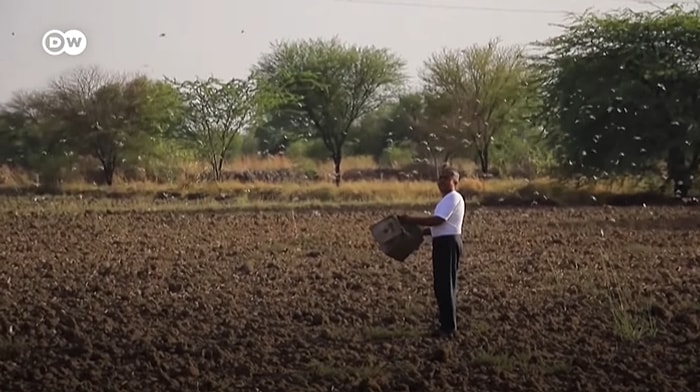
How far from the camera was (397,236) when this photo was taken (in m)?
9.05

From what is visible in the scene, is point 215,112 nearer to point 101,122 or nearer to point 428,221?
point 101,122

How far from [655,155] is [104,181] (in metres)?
18.3

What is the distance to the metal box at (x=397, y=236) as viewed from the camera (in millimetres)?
9031

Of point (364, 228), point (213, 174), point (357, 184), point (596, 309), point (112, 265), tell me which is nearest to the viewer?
point (596, 309)

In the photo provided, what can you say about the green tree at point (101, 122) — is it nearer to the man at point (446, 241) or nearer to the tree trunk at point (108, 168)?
the tree trunk at point (108, 168)

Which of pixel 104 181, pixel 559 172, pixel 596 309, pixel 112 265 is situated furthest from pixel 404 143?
pixel 596 309

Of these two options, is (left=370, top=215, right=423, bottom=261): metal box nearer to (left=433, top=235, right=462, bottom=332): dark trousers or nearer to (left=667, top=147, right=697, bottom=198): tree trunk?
(left=433, top=235, right=462, bottom=332): dark trousers

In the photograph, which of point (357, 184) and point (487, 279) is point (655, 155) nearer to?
point (357, 184)

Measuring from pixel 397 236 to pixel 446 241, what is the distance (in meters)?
0.46

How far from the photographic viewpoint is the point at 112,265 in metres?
13.9

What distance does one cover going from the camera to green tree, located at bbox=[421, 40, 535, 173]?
128 feet

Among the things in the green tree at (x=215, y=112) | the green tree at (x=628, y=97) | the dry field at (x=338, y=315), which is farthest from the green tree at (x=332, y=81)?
the dry field at (x=338, y=315)

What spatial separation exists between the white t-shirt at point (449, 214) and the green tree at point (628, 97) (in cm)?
2004

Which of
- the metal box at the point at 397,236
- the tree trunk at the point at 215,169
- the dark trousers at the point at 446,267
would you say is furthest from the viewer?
the tree trunk at the point at 215,169
